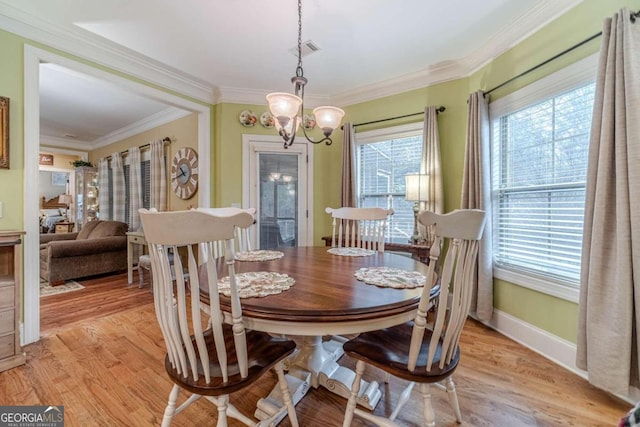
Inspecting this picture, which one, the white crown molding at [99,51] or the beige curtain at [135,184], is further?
the beige curtain at [135,184]

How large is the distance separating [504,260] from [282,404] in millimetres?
2209

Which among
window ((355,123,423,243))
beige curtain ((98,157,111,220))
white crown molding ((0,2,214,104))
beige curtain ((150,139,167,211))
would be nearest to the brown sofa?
beige curtain ((150,139,167,211))

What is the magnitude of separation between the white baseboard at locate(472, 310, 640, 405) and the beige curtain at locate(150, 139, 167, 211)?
15.1 ft

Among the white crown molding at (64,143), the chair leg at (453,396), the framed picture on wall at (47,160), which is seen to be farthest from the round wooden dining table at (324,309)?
the framed picture on wall at (47,160)

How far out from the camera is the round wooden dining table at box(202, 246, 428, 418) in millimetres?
1069

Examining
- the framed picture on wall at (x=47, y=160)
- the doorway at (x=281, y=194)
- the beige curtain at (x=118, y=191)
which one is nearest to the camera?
the doorway at (x=281, y=194)

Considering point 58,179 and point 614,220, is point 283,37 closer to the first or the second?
point 614,220

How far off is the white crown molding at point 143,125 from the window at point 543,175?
4021 mm

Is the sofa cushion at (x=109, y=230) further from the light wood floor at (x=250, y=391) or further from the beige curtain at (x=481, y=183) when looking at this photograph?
the beige curtain at (x=481, y=183)

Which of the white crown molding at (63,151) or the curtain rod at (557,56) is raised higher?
the white crown molding at (63,151)

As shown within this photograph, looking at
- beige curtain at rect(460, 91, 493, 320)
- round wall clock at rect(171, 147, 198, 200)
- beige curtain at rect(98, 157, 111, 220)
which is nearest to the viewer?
beige curtain at rect(460, 91, 493, 320)

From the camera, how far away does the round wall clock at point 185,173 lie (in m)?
4.09

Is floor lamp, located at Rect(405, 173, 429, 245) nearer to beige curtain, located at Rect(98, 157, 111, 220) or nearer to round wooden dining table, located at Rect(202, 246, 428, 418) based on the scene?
round wooden dining table, located at Rect(202, 246, 428, 418)

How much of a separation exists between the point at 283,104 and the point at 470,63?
82.8 inches
